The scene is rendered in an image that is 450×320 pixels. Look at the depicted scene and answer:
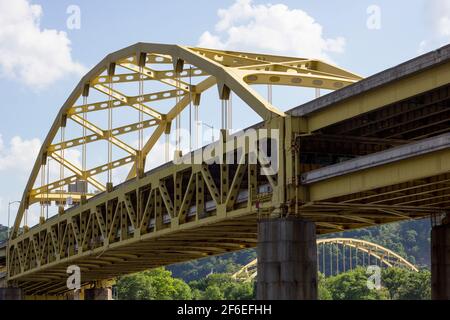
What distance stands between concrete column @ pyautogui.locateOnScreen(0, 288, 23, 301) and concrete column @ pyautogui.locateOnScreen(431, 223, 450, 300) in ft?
198

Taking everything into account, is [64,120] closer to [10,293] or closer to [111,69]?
[111,69]

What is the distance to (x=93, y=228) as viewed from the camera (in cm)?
7406

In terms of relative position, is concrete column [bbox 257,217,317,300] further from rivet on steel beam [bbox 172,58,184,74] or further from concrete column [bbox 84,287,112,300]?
concrete column [bbox 84,287,112,300]

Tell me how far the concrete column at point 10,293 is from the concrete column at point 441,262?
6023 centimetres

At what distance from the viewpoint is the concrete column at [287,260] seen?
1684 inches

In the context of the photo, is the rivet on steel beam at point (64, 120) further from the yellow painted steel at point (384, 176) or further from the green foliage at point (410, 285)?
the green foliage at point (410, 285)

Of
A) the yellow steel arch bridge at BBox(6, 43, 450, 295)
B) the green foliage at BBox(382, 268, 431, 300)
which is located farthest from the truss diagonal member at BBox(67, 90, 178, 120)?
the green foliage at BBox(382, 268, 431, 300)

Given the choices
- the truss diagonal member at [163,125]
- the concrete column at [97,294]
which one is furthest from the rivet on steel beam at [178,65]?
the concrete column at [97,294]

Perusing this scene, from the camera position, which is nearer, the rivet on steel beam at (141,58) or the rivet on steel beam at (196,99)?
the rivet on steel beam at (141,58)

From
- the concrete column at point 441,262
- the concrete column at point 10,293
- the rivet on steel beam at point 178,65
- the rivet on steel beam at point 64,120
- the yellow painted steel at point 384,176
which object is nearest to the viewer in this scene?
the yellow painted steel at point 384,176

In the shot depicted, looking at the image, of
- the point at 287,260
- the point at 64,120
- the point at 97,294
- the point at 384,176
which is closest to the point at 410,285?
the point at 97,294

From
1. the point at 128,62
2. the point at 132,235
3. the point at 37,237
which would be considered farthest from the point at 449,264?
the point at 37,237

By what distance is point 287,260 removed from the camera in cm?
4284

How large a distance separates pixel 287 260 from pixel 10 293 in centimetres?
6670
